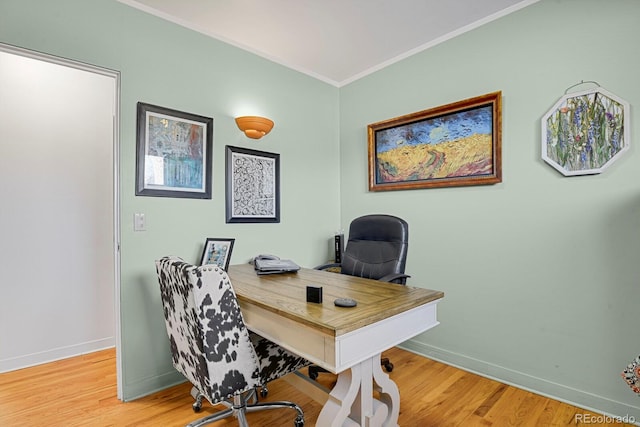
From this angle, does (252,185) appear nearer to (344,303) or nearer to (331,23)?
(331,23)

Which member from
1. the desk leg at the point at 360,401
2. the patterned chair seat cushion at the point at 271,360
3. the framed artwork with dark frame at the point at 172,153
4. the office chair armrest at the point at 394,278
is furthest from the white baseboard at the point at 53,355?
the office chair armrest at the point at 394,278

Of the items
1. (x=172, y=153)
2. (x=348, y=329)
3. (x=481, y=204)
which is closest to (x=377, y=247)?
(x=481, y=204)

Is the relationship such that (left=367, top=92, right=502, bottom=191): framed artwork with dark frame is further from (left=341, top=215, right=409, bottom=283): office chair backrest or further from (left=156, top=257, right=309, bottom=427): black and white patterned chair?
(left=156, top=257, right=309, bottom=427): black and white patterned chair

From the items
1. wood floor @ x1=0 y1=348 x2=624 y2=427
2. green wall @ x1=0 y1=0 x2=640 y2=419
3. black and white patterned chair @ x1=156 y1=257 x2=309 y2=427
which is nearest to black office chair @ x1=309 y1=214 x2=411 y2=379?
wood floor @ x1=0 y1=348 x2=624 y2=427

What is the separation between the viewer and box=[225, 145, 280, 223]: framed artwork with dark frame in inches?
99.4

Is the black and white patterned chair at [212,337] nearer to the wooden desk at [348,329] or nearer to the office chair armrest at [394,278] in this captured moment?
the wooden desk at [348,329]

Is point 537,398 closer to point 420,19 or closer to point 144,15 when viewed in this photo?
point 420,19

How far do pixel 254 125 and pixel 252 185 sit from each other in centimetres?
49

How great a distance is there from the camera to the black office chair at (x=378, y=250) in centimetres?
217

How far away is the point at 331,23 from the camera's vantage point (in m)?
2.36

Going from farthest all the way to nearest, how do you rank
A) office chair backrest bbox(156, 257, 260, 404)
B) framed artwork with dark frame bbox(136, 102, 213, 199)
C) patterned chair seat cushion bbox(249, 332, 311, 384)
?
framed artwork with dark frame bbox(136, 102, 213, 199) < patterned chair seat cushion bbox(249, 332, 311, 384) < office chair backrest bbox(156, 257, 260, 404)

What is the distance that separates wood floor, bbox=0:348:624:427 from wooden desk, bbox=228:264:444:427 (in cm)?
53

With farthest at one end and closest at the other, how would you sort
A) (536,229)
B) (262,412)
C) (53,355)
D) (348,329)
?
(53,355), (536,229), (262,412), (348,329)

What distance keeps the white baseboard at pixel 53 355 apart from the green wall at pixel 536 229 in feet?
8.99
